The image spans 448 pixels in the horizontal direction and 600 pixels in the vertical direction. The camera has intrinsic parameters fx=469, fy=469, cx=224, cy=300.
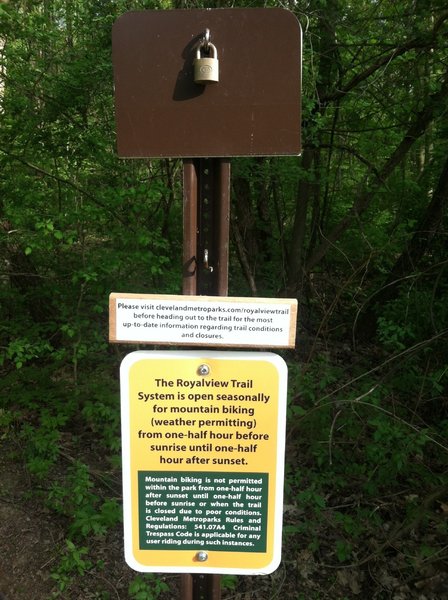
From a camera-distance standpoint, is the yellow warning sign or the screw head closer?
the yellow warning sign

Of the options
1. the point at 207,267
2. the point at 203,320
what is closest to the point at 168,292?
the point at 207,267

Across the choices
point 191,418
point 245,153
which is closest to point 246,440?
point 191,418

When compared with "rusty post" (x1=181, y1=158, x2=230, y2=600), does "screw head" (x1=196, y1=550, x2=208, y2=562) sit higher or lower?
lower

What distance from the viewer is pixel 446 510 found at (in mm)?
3303

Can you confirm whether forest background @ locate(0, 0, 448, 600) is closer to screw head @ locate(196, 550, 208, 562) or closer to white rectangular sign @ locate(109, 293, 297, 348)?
screw head @ locate(196, 550, 208, 562)

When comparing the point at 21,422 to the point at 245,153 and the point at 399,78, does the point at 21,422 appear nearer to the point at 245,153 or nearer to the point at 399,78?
the point at 245,153

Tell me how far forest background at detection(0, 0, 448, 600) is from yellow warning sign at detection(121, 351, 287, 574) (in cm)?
137

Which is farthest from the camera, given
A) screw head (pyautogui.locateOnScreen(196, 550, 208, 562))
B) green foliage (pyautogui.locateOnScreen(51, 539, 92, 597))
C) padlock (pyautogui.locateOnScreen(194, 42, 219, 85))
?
green foliage (pyautogui.locateOnScreen(51, 539, 92, 597))

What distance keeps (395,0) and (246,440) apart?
4740 mm

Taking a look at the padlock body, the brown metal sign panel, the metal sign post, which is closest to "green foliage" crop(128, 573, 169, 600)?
the metal sign post

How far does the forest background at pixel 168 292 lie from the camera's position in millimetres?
3166

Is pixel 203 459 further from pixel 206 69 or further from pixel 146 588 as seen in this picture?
pixel 146 588

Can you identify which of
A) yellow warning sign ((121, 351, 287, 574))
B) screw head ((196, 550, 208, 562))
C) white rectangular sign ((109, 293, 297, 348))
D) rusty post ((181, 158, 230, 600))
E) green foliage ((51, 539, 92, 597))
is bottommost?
green foliage ((51, 539, 92, 597))

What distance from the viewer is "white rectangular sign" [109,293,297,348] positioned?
150 cm
